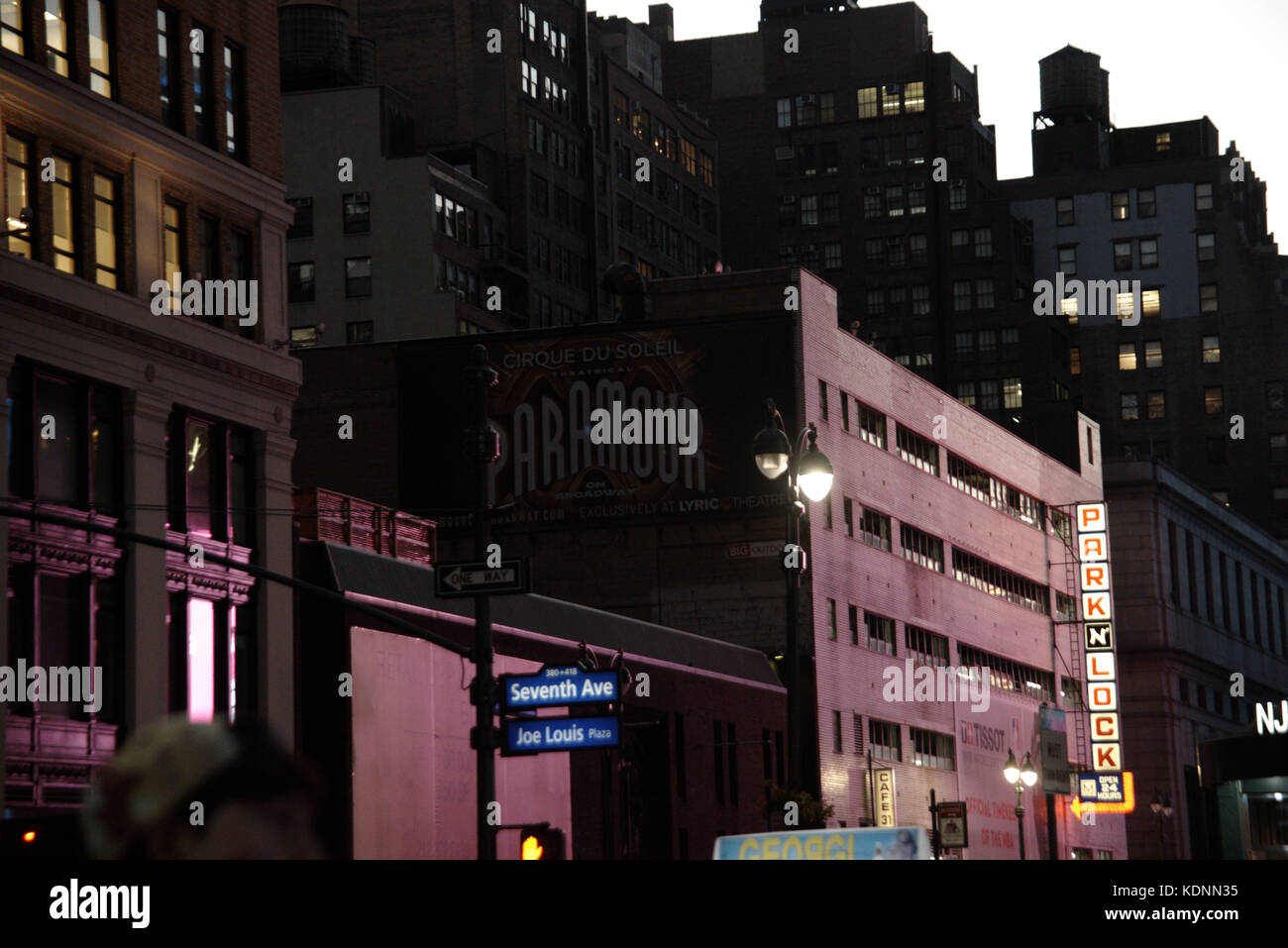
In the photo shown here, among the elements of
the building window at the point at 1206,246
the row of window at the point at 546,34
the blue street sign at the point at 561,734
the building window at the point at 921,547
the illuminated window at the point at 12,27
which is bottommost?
the blue street sign at the point at 561,734

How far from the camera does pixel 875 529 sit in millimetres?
78938

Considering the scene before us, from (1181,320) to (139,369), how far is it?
131973 mm

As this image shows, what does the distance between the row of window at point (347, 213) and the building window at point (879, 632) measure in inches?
1532

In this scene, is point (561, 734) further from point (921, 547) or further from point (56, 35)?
point (921, 547)

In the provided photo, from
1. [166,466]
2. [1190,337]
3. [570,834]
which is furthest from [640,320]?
[1190,337]

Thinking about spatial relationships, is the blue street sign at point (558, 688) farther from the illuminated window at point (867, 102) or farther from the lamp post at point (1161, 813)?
the illuminated window at point (867, 102)

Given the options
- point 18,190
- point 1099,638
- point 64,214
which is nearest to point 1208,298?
point 1099,638

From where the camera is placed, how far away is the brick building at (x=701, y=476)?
236ft

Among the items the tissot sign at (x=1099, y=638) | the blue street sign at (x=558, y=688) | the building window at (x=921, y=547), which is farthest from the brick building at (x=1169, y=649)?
the blue street sign at (x=558, y=688)

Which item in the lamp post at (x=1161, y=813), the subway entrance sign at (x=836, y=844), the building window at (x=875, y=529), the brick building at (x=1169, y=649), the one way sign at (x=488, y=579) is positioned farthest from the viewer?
the brick building at (x=1169, y=649)

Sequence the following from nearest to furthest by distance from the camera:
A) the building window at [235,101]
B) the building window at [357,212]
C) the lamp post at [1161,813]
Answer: the building window at [235,101]
the building window at [357,212]
the lamp post at [1161,813]

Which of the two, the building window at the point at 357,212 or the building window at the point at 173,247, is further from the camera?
the building window at the point at 357,212

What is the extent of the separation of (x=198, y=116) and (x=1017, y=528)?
60.8 meters
